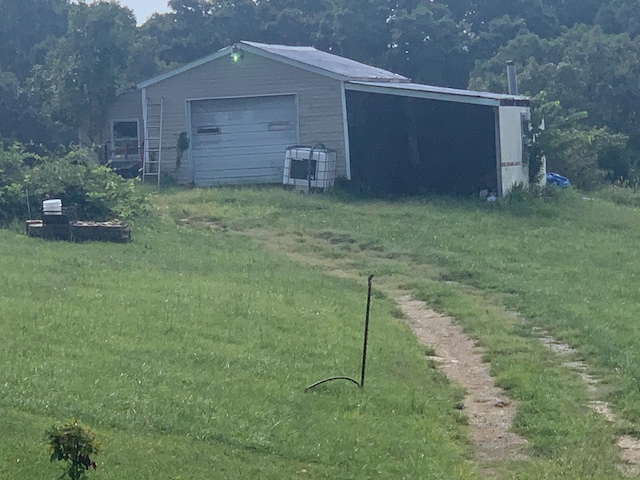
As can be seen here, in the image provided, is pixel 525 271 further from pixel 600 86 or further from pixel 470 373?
pixel 600 86

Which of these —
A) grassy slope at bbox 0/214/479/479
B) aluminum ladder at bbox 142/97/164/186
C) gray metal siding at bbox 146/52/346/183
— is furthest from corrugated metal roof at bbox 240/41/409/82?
grassy slope at bbox 0/214/479/479

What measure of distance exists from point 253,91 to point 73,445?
61.8 feet

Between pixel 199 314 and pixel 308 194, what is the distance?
1206 cm

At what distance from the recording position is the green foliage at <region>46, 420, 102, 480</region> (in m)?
5.00

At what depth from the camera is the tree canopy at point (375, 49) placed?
29.8 meters

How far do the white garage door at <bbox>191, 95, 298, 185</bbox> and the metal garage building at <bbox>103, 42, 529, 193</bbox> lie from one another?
0.08ft

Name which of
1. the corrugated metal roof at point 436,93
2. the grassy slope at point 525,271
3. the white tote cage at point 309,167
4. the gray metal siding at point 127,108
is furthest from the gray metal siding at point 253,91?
the gray metal siding at point 127,108

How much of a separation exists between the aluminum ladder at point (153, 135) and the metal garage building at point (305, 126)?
0.02 meters

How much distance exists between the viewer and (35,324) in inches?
328

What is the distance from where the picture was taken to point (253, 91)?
2330 centimetres

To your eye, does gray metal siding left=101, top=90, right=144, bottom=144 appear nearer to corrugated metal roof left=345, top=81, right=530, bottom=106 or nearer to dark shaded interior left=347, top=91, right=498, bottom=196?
dark shaded interior left=347, top=91, right=498, bottom=196

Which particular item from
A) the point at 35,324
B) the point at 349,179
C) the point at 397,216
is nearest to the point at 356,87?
the point at 349,179

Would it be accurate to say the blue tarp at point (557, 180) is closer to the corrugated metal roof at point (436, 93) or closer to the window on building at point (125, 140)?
the corrugated metal roof at point (436, 93)

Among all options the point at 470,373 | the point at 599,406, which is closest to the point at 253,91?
the point at 470,373
